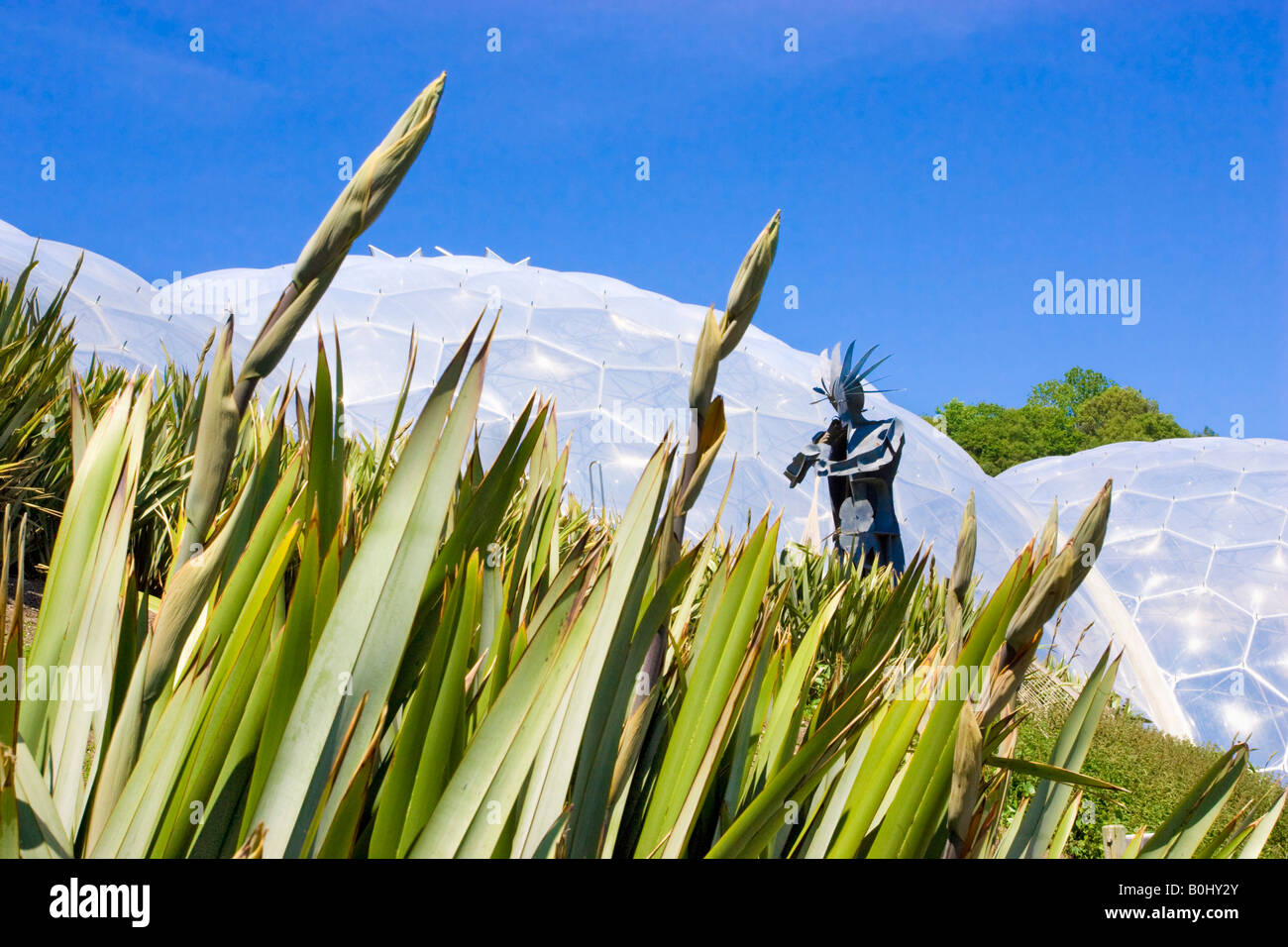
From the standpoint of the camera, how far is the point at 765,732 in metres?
1.28

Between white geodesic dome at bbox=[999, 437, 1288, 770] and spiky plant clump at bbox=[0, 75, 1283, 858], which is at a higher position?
spiky plant clump at bbox=[0, 75, 1283, 858]

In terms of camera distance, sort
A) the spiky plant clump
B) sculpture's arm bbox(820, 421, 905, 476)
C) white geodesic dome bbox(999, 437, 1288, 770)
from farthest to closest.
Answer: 1. white geodesic dome bbox(999, 437, 1288, 770)
2. sculpture's arm bbox(820, 421, 905, 476)
3. the spiky plant clump

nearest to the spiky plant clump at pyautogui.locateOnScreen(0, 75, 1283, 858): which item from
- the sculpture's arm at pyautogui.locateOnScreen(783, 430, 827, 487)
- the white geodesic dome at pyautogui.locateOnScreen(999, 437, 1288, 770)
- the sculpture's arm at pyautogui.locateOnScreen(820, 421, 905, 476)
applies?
the sculpture's arm at pyautogui.locateOnScreen(820, 421, 905, 476)

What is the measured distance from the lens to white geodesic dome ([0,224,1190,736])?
17.9 m

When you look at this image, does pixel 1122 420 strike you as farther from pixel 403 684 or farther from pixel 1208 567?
pixel 403 684

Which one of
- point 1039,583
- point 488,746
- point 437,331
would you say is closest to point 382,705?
point 488,746

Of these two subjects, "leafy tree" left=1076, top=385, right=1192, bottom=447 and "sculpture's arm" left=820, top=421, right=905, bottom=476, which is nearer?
"sculpture's arm" left=820, top=421, right=905, bottom=476

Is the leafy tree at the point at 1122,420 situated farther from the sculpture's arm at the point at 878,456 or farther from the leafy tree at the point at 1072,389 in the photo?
the sculpture's arm at the point at 878,456

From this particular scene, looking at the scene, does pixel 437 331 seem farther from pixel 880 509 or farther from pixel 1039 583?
pixel 1039 583

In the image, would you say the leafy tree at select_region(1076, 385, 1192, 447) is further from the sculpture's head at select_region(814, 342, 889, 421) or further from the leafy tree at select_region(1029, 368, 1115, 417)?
the sculpture's head at select_region(814, 342, 889, 421)

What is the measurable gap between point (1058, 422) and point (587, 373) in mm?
41670

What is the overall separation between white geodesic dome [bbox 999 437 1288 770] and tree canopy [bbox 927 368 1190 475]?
19.3m

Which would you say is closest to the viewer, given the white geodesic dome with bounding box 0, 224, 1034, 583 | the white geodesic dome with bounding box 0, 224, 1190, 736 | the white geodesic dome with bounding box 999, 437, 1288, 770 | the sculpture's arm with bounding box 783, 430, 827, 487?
the sculpture's arm with bounding box 783, 430, 827, 487

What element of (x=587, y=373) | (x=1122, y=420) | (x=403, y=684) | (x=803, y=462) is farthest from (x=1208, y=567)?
(x=1122, y=420)
